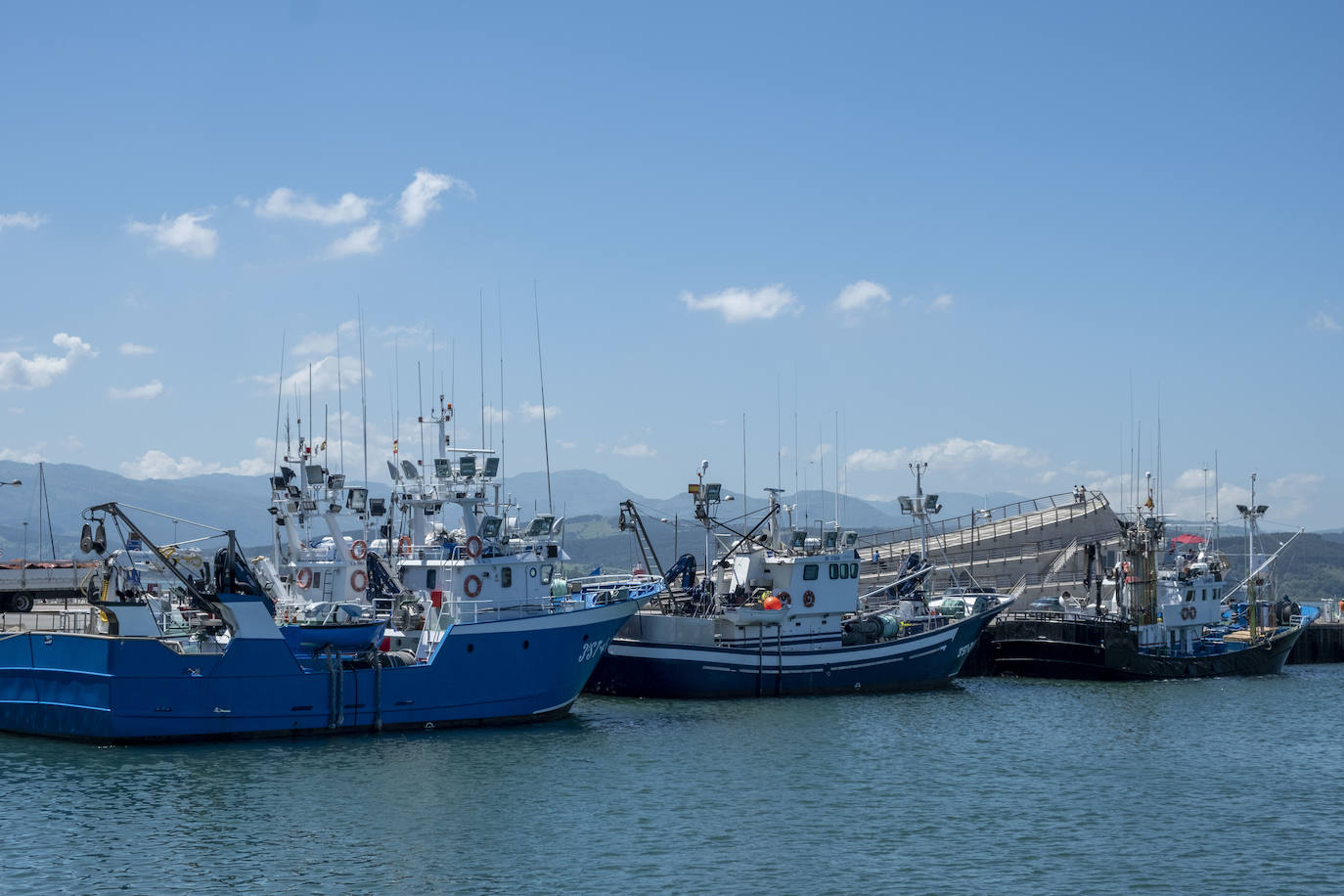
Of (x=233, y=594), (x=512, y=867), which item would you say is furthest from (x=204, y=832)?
(x=233, y=594)

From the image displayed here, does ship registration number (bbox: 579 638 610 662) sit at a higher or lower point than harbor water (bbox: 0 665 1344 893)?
higher

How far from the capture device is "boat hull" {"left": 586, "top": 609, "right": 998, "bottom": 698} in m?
42.6

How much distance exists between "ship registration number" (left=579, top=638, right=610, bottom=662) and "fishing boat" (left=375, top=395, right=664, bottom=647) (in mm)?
1149

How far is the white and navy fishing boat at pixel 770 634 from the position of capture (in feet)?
141

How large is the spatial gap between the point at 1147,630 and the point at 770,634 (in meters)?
16.9

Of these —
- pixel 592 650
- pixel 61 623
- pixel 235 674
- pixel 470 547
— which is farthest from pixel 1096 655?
pixel 61 623

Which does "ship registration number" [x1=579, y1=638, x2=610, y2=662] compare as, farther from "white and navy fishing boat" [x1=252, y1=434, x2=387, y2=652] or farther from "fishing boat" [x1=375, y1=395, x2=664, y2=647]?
"white and navy fishing boat" [x1=252, y1=434, x2=387, y2=652]

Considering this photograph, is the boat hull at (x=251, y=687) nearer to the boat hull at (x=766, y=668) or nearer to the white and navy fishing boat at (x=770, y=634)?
the boat hull at (x=766, y=668)

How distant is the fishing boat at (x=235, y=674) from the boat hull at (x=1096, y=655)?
22580 mm

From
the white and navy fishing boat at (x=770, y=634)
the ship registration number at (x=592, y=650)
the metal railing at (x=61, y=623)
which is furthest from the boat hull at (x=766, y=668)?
the metal railing at (x=61, y=623)

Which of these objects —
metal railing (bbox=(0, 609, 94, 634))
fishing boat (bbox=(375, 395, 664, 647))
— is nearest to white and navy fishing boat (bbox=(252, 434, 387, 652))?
fishing boat (bbox=(375, 395, 664, 647))

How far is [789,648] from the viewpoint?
4422cm

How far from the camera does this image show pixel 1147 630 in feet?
171

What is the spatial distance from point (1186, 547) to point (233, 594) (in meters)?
41.0
